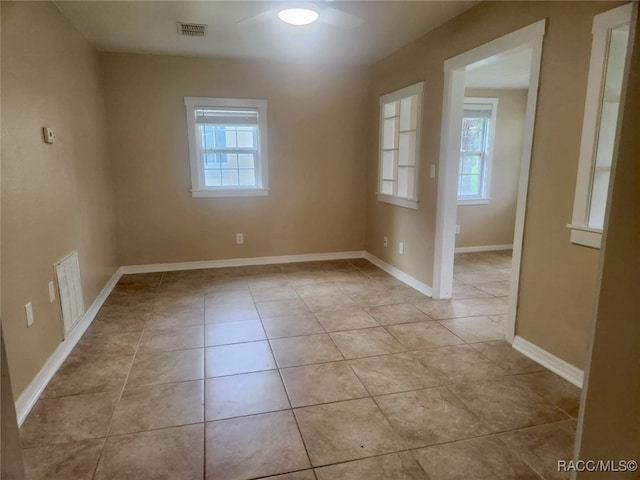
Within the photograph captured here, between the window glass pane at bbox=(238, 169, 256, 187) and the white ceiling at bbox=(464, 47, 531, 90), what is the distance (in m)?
2.62

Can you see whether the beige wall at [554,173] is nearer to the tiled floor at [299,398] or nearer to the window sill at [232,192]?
the tiled floor at [299,398]

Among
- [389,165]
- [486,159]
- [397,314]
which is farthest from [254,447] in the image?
→ [486,159]

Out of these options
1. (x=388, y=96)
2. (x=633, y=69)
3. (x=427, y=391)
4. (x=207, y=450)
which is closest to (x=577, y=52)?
(x=633, y=69)

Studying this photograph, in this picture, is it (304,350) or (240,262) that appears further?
(240,262)

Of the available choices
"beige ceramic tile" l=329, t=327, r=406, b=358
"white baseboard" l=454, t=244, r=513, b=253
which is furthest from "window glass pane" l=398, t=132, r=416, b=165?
"white baseboard" l=454, t=244, r=513, b=253

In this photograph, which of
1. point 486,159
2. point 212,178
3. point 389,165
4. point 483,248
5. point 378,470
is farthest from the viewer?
point 483,248

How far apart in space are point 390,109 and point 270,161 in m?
1.57

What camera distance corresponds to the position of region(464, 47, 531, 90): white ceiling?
152 inches

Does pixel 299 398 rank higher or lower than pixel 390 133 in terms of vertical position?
lower

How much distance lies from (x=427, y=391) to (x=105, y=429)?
173cm

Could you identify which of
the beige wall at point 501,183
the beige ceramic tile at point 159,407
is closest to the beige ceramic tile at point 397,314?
the beige ceramic tile at point 159,407

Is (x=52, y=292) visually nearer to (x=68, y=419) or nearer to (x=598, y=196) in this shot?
(x=68, y=419)

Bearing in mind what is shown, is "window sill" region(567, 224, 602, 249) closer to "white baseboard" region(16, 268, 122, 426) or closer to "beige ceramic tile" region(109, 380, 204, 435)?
"beige ceramic tile" region(109, 380, 204, 435)

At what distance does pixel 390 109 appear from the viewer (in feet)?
14.8
